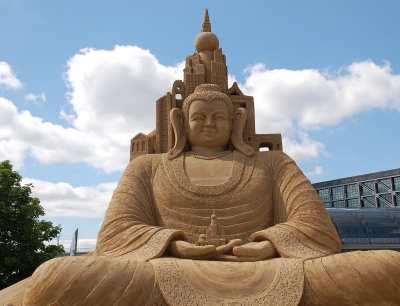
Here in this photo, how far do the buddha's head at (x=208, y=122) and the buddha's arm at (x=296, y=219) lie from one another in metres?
0.65

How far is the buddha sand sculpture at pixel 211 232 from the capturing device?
4574mm

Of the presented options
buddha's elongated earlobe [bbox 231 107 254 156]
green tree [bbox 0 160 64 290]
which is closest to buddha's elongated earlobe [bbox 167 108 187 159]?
buddha's elongated earlobe [bbox 231 107 254 156]

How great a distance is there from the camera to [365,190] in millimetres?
39000

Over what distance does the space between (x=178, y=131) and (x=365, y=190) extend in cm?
3551

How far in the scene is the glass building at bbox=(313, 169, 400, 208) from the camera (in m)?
36.6

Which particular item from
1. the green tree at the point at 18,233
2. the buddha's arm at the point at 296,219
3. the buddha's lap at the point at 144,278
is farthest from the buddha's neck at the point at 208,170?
the green tree at the point at 18,233

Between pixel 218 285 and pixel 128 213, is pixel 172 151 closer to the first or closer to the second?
pixel 128 213

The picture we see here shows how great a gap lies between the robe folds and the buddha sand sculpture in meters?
0.01

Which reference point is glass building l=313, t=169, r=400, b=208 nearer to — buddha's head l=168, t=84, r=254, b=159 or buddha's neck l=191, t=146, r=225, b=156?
buddha's head l=168, t=84, r=254, b=159

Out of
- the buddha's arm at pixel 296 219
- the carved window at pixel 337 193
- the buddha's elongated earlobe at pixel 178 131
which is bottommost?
the buddha's arm at pixel 296 219

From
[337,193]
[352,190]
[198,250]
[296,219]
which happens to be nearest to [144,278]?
[198,250]

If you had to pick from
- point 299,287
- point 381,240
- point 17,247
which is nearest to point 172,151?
point 299,287

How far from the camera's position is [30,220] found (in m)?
12.4

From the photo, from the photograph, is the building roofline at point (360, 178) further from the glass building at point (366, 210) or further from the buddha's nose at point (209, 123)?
the buddha's nose at point (209, 123)
